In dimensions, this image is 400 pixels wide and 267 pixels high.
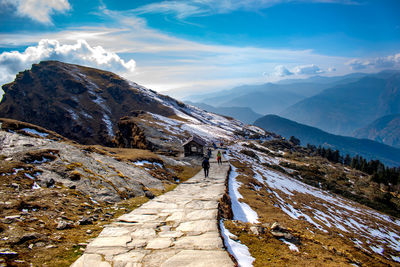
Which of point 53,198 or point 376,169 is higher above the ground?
point 53,198

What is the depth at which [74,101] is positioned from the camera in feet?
469

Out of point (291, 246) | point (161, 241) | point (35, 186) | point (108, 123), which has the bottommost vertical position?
point (291, 246)

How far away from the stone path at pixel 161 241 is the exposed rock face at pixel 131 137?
132 ft

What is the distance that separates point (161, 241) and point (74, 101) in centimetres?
16318

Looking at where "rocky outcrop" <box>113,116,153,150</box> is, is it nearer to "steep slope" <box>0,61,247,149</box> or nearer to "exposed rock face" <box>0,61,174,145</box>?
"steep slope" <box>0,61,247,149</box>

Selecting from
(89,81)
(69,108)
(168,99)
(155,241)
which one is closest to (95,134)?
(69,108)

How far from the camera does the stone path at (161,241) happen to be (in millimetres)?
5820

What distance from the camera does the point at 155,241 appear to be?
283 inches

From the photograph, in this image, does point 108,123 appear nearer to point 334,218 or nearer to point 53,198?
point 334,218

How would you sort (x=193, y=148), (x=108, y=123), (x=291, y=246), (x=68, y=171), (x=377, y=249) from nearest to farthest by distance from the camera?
(x=291, y=246), (x=68, y=171), (x=377, y=249), (x=193, y=148), (x=108, y=123)

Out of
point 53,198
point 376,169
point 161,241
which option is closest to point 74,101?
point 53,198

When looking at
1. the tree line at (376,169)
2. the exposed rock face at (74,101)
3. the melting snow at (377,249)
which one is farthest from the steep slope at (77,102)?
the melting snow at (377,249)

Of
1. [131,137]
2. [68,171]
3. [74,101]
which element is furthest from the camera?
[74,101]

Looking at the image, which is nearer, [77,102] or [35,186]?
[35,186]
